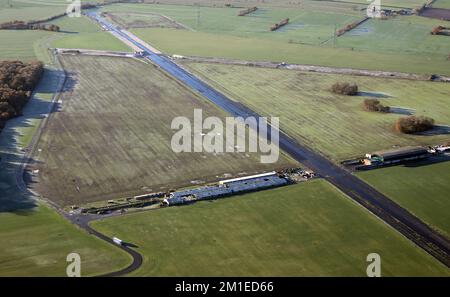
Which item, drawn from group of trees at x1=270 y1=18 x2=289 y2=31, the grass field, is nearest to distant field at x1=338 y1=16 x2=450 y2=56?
group of trees at x1=270 y1=18 x2=289 y2=31

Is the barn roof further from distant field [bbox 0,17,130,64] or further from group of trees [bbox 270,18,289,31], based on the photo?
group of trees [bbox 270,18,289,31]

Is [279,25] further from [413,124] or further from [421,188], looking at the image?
[421,188]

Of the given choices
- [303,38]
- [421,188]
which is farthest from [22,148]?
[303,38]

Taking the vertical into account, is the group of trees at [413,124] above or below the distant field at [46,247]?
above

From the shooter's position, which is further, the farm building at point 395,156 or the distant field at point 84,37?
the distant field at point 84,37

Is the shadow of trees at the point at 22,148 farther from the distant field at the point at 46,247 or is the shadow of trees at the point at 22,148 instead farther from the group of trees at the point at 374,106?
the group of trees at the point at 374,106

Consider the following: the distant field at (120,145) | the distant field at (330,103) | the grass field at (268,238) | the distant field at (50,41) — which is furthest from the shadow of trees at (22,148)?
the distant field at (330,103)

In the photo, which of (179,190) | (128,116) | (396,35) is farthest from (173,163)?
(396,35)

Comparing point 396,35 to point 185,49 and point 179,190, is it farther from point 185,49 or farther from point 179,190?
point 179,190
